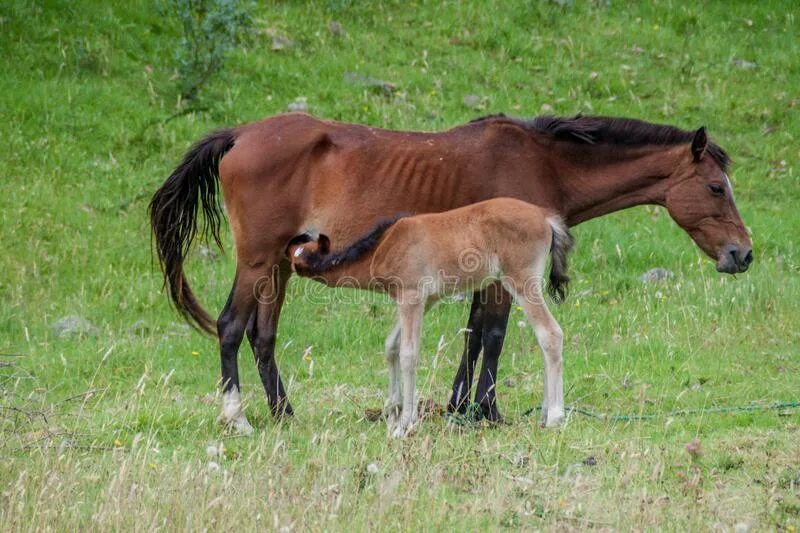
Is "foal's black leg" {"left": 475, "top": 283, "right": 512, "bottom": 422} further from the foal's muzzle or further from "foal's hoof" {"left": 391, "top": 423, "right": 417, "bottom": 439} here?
the foal's muzzle

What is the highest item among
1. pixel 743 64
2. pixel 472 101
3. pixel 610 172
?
pixel 610 172

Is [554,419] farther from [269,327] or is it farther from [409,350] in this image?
[269,327]

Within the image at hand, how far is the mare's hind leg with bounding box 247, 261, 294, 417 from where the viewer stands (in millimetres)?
8422

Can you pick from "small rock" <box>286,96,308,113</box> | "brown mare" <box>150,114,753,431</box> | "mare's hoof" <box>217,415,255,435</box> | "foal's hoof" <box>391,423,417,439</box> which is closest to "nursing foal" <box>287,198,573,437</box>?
"foal's hoof" <box>391,423,417,439</box>

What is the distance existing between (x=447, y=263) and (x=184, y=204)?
234cm

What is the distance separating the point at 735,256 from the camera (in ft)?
28.1

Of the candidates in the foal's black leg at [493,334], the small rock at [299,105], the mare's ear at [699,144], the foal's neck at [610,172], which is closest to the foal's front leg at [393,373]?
the foal's black leg at [493,334]

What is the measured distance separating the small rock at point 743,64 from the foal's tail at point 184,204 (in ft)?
35.3

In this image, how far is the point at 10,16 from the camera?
15.4 meters

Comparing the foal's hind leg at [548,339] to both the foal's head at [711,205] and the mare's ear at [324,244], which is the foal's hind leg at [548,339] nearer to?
the mare's ear at [324,244]

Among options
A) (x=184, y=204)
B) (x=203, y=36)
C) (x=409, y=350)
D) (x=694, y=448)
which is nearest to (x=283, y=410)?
(x=409, y=350)

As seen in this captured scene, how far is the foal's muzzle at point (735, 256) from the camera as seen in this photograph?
8.55m

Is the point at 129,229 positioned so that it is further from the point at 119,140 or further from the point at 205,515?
the point at 205,515

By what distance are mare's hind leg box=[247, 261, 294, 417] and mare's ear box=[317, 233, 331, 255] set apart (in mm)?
849
